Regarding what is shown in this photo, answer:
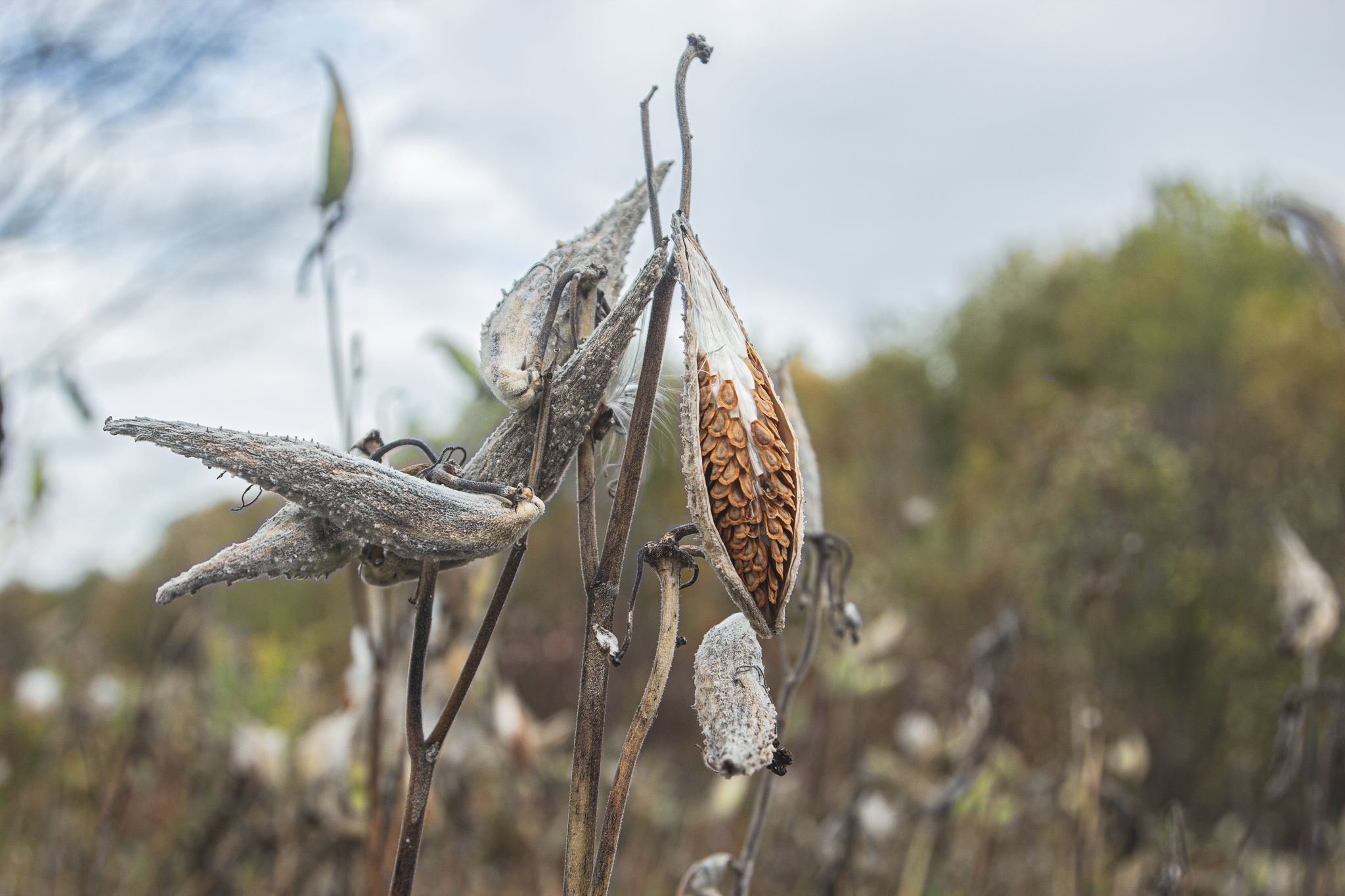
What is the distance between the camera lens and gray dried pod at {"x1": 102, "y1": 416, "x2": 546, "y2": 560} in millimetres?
463

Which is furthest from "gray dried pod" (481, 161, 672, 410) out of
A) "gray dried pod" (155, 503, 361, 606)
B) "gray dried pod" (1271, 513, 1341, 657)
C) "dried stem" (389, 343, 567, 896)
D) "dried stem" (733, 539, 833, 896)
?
"gray dried pod" (1271, 513, 1341, 657)

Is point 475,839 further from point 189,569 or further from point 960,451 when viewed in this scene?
point 960,451

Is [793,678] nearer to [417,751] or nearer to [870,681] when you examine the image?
[417,751]

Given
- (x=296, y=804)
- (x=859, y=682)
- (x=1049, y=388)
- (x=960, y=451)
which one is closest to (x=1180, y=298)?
(x=1049, y=388)

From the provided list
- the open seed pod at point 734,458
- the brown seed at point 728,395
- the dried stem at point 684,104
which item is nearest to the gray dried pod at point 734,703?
the open seed pod at point 734,458

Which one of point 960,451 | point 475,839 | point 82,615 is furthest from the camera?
point 960,451

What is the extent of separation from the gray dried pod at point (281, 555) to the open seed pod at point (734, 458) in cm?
18

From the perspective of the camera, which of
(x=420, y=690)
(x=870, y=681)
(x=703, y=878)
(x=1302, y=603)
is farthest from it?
(x=870, y=681)

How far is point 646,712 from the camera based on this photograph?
1.77 ft

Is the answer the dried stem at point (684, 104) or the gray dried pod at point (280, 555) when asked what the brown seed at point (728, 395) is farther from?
the gray dried pod at point (280, 555)

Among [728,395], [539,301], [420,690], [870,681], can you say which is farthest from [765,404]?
[870,681]

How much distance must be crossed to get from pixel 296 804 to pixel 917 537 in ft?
42.4

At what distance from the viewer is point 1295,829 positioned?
6.43m

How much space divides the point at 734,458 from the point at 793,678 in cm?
37
